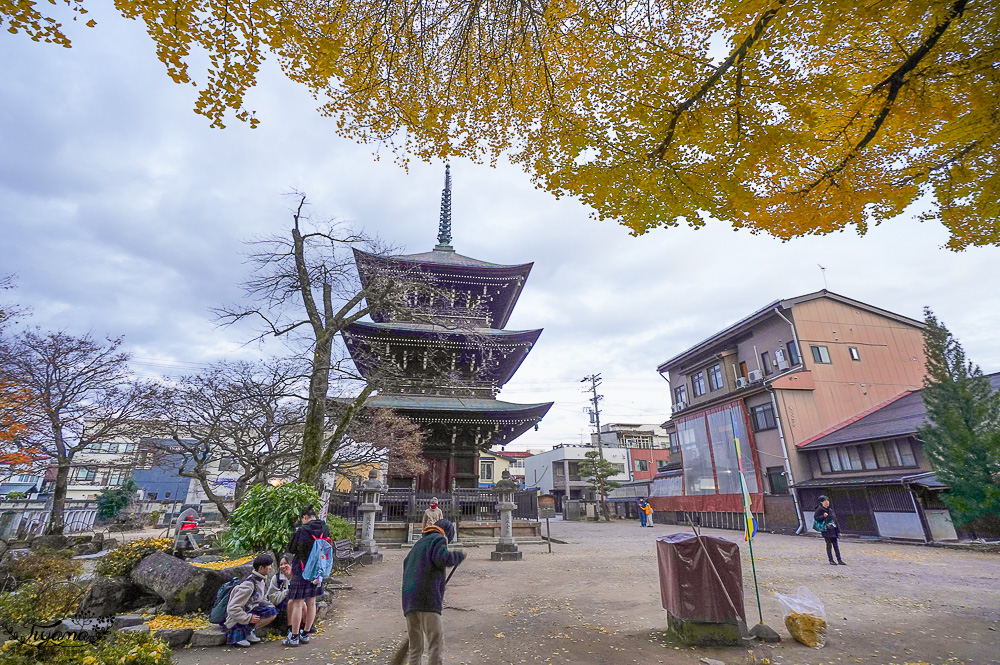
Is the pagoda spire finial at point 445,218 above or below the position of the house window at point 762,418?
above

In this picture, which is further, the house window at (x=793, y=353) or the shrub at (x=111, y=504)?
the shrub at (x=111, y=504)

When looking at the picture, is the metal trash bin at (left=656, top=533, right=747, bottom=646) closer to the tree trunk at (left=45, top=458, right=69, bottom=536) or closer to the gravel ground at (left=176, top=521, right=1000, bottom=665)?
the gravel ground at (left=176, top=521, right=1000, bottom=665)

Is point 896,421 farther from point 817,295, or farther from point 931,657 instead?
point 931,657

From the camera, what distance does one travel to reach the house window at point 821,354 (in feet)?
74.4

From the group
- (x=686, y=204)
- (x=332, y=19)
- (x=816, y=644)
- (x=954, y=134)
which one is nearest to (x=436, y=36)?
(x=332, y=19)

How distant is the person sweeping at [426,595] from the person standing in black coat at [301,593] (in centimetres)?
213

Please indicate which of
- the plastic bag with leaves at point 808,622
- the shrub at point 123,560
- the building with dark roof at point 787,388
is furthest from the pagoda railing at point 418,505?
the plastic bag with leaves at point 808,622

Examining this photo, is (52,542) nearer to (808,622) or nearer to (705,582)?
(705,582)

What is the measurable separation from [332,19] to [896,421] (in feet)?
80.0

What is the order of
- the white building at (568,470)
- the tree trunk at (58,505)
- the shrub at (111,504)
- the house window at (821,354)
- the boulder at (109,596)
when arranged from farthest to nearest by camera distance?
the white building at (568,470)
the shrub at (111,504)
the house window at (821,354)
the tree trunk at (58,505)
the boulder at (109,596)

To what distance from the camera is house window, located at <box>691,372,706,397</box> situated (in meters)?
29.0

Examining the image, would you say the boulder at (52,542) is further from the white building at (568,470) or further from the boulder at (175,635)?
the white building at (568,470)

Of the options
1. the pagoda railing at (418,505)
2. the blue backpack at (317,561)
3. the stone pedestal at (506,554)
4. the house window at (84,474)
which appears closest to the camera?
the blue backpack at (317,561)

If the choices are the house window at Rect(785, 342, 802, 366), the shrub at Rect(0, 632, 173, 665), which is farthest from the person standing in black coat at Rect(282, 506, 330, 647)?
the house window at Rect(785, 342, 802, 366)
